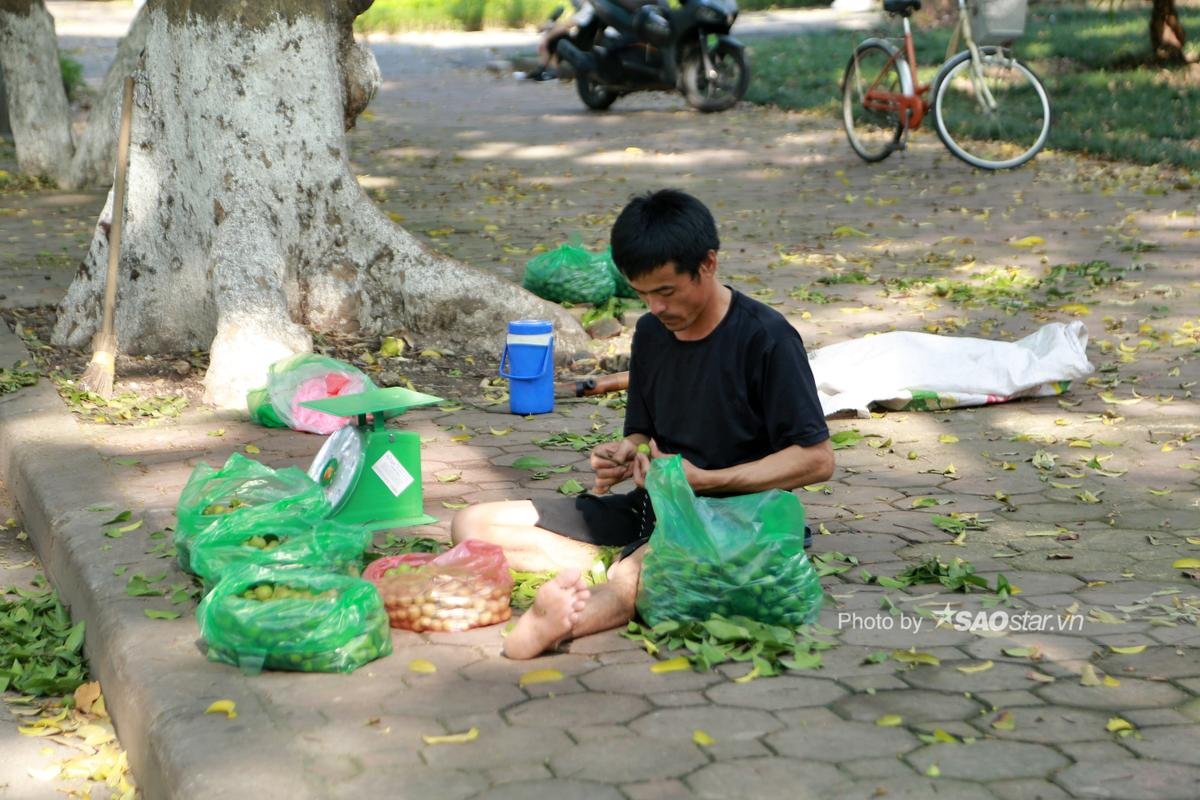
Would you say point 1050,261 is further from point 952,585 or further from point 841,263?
point 952,585

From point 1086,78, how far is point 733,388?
1228cm

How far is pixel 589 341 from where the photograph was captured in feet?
22.8

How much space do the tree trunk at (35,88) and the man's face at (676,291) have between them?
8968 mm

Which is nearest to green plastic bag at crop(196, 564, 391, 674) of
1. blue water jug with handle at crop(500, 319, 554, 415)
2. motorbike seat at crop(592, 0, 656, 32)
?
blue water jug with handle at crop(500, 319, 554, 415)

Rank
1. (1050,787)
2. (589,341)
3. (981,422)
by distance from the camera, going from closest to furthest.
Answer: (1050,787), (981,422), (589,341)

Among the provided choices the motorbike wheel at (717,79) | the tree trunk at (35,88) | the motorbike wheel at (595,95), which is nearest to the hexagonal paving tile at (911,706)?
the tree trunk at (35,88)

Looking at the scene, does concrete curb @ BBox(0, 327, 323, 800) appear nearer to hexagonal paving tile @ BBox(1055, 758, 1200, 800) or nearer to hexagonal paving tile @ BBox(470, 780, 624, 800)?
hexagonal paving tile @ BBox(470, 780, 624, 800)

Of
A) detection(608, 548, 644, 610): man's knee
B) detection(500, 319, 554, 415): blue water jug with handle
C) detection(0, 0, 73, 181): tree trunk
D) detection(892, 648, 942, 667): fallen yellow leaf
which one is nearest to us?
detection(892, 648, 942, 667): fallen yellow leaf

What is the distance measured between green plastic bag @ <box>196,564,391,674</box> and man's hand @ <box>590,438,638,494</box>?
0.65 metres

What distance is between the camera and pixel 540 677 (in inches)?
135

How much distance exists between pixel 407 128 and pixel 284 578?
37.9ft

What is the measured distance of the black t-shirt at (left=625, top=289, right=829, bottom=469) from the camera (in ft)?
12.0

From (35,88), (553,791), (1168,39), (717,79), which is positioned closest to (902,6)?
(717,79)

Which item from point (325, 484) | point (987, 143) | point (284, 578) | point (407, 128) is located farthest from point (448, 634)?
point (407, 128)
